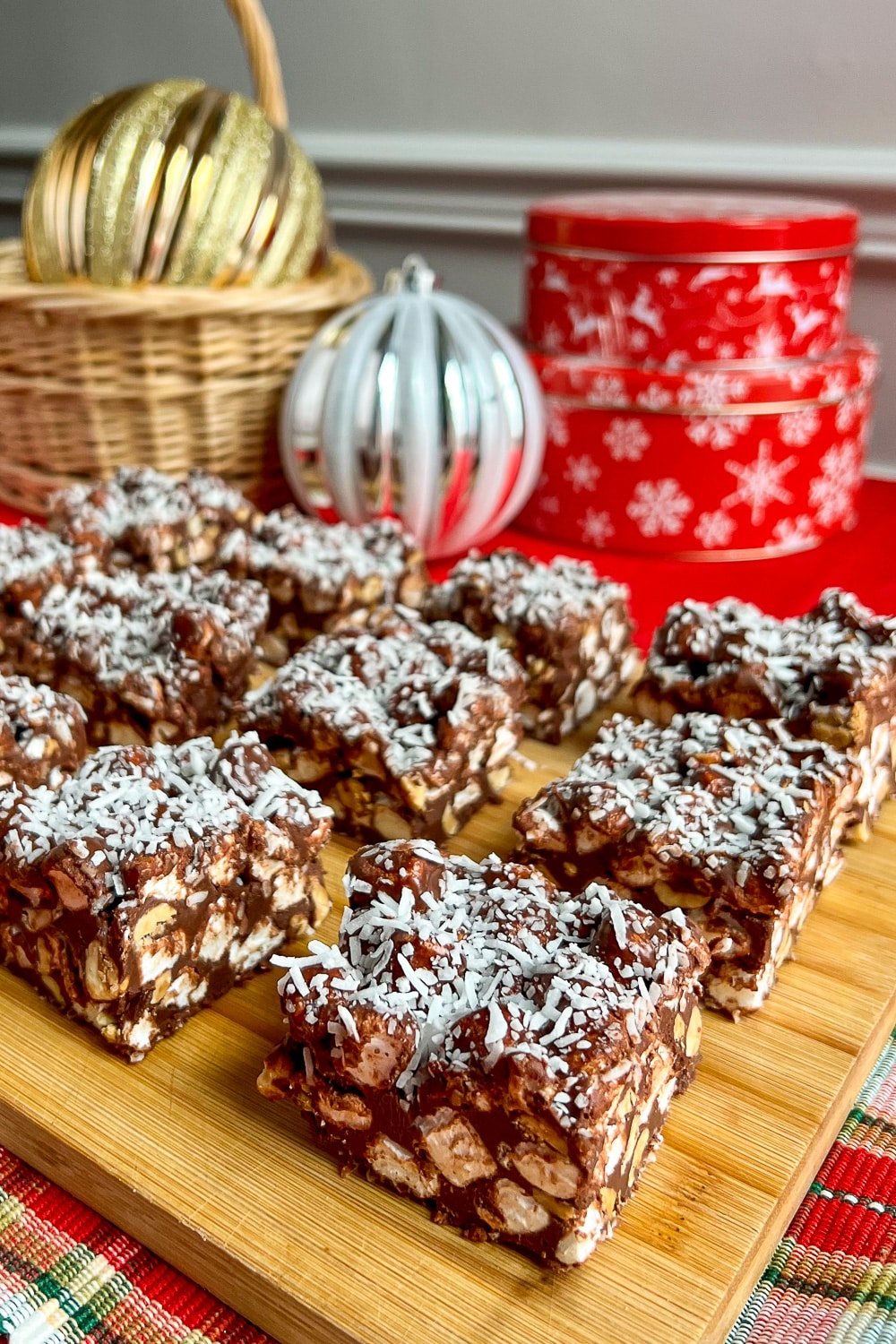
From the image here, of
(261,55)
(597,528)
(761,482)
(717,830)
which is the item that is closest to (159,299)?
(261,55)

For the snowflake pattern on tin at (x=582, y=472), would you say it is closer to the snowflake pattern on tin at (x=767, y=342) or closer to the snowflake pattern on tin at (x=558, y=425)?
the snowflake pattern on tin at (x=558, y=425)

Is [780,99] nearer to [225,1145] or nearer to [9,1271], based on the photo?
[225,1145]

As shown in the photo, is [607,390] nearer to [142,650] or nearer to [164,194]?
[164,194]

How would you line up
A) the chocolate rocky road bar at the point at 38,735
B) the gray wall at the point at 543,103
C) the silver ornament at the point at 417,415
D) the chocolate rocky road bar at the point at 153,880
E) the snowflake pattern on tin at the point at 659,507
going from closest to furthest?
1. the chocolate rocky road bar at the point at 153,880
2. the chocolate rocky road bar at the point at 38,735
3. the silver ornament at the point at 417,415
4. the snowflake pattern on tin at the point at 659,507
5. the gray wall at the point at 543,103

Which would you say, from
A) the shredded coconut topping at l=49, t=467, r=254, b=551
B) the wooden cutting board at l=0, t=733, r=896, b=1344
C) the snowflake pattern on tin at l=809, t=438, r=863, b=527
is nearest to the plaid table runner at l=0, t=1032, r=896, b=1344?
the wooden cutting board at l=0, t=733, r=896, b=1344

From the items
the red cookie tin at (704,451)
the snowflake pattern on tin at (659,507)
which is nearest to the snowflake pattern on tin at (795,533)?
the red cookie tin at (704,451)

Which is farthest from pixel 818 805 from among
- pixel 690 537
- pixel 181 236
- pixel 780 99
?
pixel 780 99
